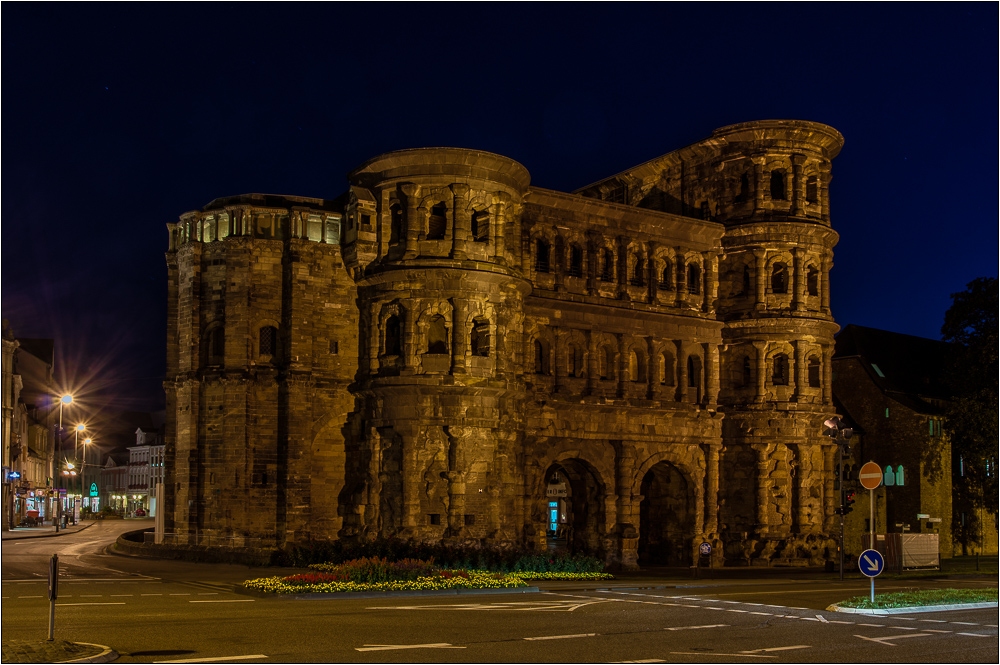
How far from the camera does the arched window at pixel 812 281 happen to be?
5325 centimetres

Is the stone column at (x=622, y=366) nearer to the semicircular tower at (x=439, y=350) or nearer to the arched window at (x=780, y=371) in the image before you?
the semicircular tower at (x=439, y=350)

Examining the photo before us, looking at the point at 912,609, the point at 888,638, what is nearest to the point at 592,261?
the point at 912,609

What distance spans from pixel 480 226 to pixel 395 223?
325 centimetres

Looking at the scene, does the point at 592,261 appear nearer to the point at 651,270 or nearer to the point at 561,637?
the point at 651,270

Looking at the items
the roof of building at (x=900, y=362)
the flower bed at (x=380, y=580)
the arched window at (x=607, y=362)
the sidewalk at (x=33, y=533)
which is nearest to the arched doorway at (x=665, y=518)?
the arched window at (x=607, y=362)

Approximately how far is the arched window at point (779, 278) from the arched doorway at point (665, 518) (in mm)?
9386

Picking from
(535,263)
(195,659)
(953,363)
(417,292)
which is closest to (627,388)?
(535,263)

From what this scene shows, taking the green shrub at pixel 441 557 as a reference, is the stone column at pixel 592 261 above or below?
above

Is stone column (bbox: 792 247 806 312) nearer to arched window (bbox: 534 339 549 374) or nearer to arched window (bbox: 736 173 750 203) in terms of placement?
arched window (bbox: 736 173 750 203)

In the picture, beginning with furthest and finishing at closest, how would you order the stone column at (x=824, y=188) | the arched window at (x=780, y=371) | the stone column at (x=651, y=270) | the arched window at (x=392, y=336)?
the stone column at (x=824, y=188), the arched window at (x=780, y=371), the stone column at (x=651, y=270), the arched window at (x=392, y=336)

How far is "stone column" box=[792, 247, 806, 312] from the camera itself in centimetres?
5244

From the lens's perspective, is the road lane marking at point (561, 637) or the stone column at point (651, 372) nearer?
the road lane marking at point (561, 637)

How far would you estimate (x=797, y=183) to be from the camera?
173 feet

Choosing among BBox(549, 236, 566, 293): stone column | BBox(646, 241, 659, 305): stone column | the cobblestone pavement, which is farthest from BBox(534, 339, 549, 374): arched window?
the cobblestone pavement
